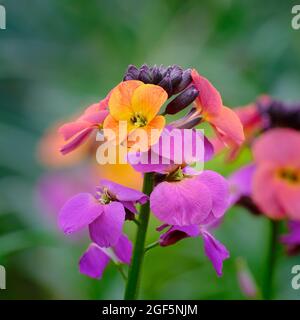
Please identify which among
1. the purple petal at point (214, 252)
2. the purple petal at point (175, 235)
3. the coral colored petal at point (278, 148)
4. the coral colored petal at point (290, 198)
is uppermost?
the coral colored petal at point (278, 148)

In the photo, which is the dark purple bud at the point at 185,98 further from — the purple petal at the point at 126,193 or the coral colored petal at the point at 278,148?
the coral colored petal at the point at 278,148

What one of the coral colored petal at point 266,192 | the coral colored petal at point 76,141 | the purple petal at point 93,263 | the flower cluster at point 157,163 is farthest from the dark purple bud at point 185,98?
the coral colored petal at point 266,192

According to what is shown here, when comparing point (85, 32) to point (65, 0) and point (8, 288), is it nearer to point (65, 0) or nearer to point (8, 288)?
point (65, 0)

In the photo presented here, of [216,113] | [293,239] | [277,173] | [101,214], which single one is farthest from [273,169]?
[101,214]

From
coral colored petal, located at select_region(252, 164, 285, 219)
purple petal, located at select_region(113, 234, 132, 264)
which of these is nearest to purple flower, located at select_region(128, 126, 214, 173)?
purple petal, located at select_region(113, 234, 132, 264)

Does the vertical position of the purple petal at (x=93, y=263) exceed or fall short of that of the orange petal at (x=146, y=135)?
it falls short

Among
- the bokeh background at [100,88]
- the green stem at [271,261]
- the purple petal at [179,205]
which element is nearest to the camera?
the purple petal at [179,205]

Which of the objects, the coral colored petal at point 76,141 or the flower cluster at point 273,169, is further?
the flower cluster at point 273,169

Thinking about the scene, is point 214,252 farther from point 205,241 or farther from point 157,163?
point 157,163
